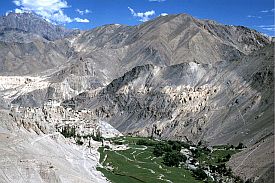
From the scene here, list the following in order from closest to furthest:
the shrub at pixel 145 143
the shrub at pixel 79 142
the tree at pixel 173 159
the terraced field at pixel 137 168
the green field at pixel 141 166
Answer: the terraced field at pixel 137 168, the green field at pixel 141 166, the tree at pixel 173 159, the shrub at pixel 79 142, the shrub at pixel 145 143

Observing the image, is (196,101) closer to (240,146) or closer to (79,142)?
(240,146)

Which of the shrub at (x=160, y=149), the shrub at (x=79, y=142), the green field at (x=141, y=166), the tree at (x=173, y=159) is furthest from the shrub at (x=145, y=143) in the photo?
the shrub at (x=79, y=142)

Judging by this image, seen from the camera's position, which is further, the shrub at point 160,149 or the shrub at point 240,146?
the shrub at point 240,146

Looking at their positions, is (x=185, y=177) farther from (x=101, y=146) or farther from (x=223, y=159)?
(x=101, y=146)

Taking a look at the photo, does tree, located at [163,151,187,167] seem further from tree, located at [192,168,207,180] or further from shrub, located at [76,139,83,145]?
shrub, located at [76,139,83,145]

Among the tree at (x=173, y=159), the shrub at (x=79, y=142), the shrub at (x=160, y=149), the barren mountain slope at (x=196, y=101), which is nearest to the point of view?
the tree at (x=173, y=159)

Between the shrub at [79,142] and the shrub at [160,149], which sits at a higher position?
the shrub at [79,142]

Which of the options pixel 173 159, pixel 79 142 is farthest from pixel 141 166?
pixel 79 142

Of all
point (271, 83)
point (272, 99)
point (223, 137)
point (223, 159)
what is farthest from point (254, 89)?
point (223, 159)

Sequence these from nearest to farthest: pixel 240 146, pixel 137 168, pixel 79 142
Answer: pixel 137 168 < pixel 79 142 < pixel 240 146

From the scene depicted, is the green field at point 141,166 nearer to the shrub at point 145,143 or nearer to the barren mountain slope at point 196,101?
the shrub at point 145,143

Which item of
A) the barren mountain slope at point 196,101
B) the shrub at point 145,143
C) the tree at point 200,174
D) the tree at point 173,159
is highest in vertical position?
the barren mountain slope at point 196,101
